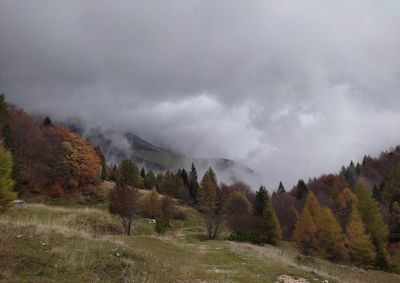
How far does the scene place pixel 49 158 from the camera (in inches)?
3130

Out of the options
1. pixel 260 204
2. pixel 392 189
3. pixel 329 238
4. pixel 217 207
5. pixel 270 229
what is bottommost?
pixel 329 238

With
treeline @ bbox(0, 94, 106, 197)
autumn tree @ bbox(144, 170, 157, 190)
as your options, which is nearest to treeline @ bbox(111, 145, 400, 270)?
treeline @ bbox(0, 94, 106, 197)

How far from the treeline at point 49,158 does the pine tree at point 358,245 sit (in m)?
57.3

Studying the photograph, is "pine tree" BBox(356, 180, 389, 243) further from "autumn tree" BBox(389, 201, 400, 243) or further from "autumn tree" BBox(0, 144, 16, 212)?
"autumn tree" BBox(0, 144, 16, 212)

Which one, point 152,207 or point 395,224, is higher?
point 395,224

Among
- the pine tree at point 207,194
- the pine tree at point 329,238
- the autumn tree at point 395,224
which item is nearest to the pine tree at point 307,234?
the pine tree at point 329,238

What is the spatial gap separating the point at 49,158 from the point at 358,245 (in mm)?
65164

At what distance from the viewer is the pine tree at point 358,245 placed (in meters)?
59.6

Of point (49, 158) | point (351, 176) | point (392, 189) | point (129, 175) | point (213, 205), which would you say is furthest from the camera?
point (351, 176)

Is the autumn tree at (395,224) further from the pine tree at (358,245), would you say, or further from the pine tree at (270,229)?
the pine tree at (270,229)

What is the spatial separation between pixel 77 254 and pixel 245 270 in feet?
39.6

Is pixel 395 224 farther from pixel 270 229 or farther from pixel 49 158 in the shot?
pixel 49 158

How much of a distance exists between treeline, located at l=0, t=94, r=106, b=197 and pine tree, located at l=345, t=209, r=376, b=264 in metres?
57.3

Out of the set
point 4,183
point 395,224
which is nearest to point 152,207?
point 4,183
